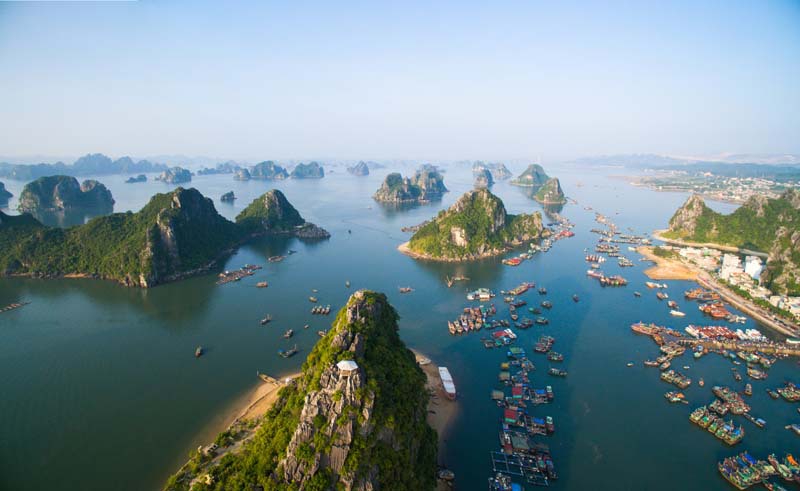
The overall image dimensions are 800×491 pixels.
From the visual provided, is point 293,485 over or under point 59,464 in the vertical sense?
over

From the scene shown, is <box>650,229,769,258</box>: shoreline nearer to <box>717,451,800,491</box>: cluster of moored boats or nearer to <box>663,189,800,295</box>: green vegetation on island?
<box>663,189,800,295</box>: green vegetation on island

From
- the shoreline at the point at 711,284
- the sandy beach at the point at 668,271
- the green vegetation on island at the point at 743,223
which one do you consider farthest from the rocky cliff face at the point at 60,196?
the green vegetation on island at the point at 743,223

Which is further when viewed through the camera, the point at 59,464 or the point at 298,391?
the point at 59,464

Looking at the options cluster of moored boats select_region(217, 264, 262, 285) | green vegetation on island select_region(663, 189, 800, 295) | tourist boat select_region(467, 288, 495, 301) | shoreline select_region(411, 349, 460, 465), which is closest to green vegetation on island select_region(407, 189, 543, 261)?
tourist boat select_region(467, 288, 495, 301)

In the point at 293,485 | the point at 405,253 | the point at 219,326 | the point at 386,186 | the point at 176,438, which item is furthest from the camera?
the point at 386,186

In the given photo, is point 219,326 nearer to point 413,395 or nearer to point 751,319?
point 413,395

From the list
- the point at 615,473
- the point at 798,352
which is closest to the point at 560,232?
the point at 798,352

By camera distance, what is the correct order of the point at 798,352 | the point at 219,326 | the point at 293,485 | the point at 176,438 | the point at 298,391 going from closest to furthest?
the point at 293,485 < the point at 298,391 < the point at 176,438 < the point at 798,352 < the point at 219,326
